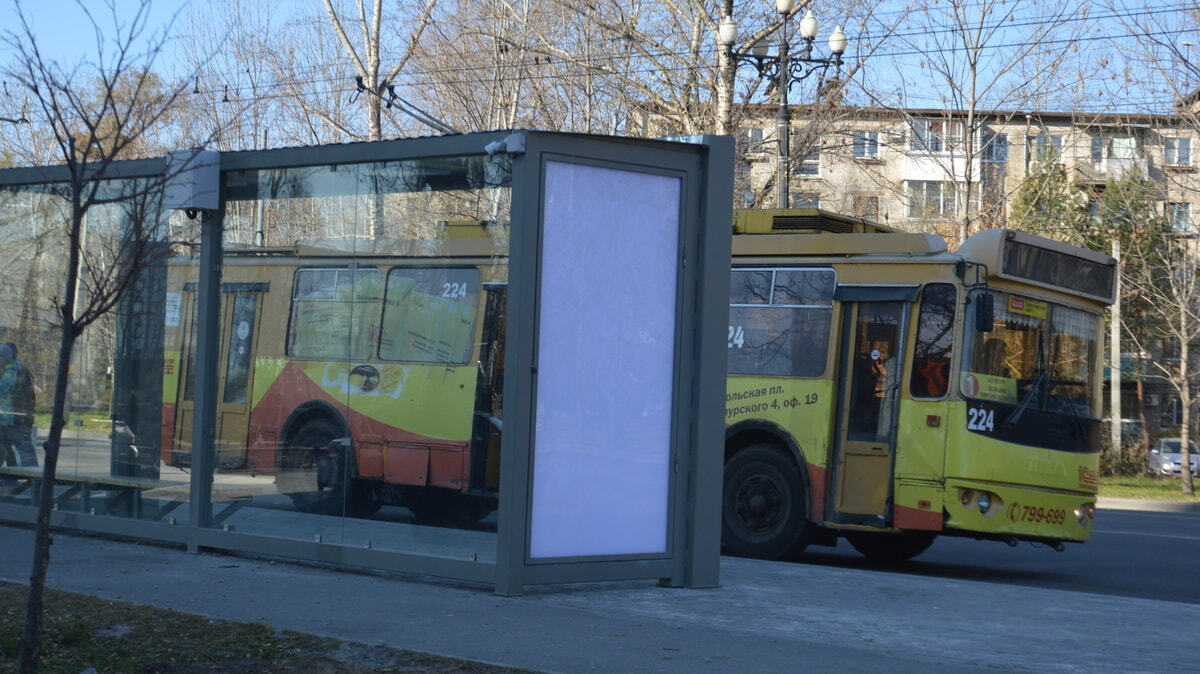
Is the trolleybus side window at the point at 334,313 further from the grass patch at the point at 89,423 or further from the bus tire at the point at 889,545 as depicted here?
the bus tire at the point at 889,545

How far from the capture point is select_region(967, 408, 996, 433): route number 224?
1212cm

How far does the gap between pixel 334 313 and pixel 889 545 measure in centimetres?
662

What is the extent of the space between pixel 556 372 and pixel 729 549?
197 inches

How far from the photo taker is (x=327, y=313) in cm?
1042

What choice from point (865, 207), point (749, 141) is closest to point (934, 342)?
point (749, 141)

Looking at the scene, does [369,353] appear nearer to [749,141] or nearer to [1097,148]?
[749,141]

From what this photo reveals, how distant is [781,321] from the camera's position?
43.8 ft

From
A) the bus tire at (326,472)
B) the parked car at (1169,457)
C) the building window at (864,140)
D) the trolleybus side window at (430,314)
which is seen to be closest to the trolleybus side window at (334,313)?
the trolleybus side window at (430,314)

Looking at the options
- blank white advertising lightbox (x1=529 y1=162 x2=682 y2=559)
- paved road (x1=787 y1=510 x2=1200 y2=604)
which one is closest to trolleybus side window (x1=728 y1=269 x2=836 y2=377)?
paved road (x1=787 y1=510 x2=1200 y2=604)

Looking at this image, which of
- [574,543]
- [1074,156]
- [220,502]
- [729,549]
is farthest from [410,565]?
[1074,156]

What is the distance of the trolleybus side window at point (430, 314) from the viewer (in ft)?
31.4

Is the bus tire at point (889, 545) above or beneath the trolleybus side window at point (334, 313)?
beneath

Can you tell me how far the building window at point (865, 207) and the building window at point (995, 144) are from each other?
3.21m

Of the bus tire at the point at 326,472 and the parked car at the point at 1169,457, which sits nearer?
the bus tire at the point at 326,472
